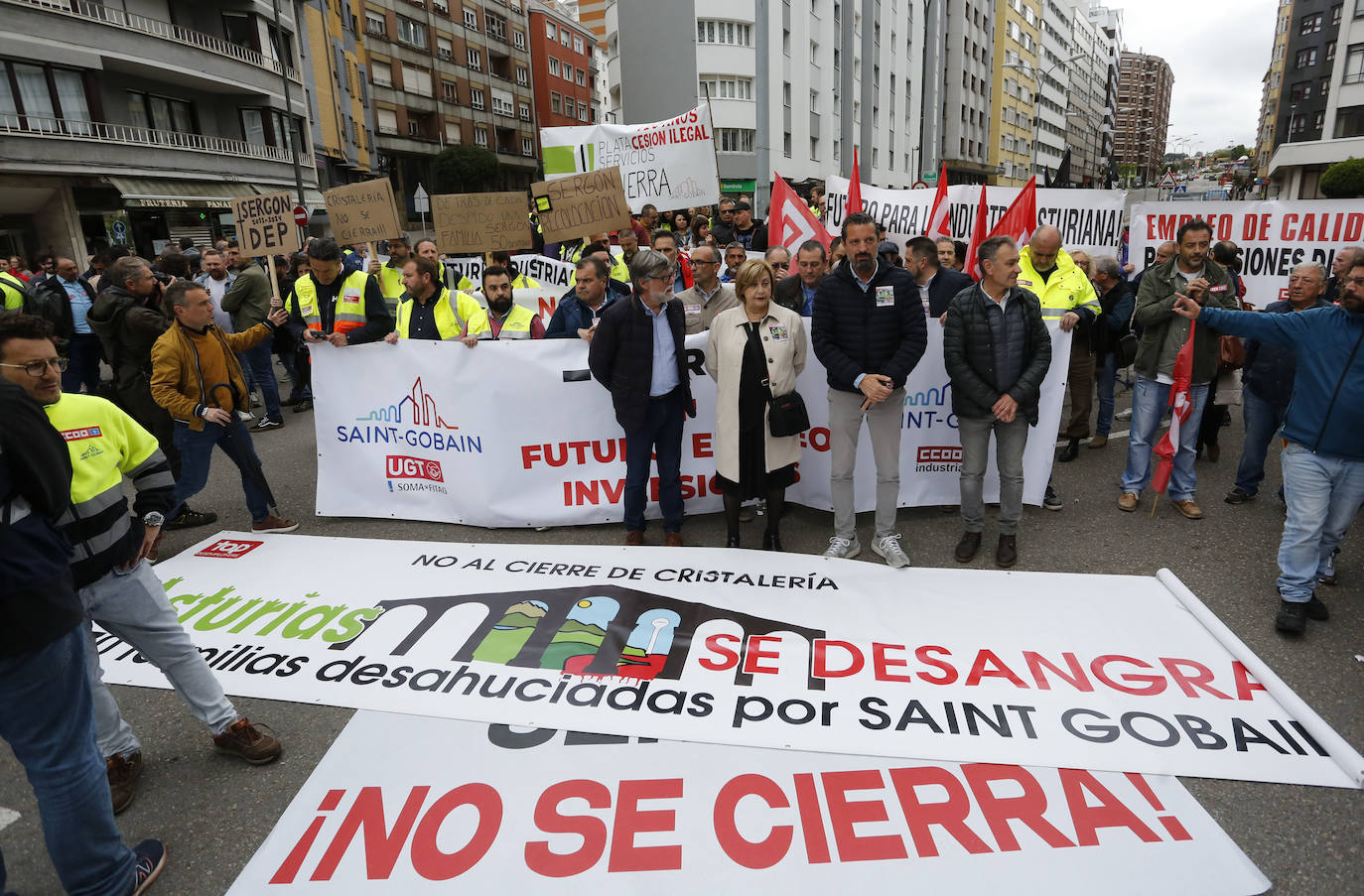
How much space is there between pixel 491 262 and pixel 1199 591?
24.7 ft

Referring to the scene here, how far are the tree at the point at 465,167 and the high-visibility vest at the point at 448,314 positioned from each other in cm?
4366

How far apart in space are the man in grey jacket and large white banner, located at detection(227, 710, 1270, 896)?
7131 millimetres

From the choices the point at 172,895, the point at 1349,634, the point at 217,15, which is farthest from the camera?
the point at 217,15

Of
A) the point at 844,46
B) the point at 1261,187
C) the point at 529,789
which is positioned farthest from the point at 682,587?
the point at 1261,187

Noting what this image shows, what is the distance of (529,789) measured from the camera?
2.92m

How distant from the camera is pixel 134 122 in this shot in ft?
A: 85.4

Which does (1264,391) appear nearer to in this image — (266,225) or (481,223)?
(481,223)

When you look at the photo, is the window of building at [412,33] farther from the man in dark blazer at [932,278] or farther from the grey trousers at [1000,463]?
the grey trousers at [1000,463]

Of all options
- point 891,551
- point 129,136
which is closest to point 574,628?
point 891,551

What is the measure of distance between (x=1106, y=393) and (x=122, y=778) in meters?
8.12

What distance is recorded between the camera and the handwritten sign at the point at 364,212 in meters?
7.66

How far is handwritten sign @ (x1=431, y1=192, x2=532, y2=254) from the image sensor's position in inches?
320

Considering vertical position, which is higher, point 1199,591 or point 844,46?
point 844,46

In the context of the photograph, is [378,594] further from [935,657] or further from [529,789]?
[935,657]
